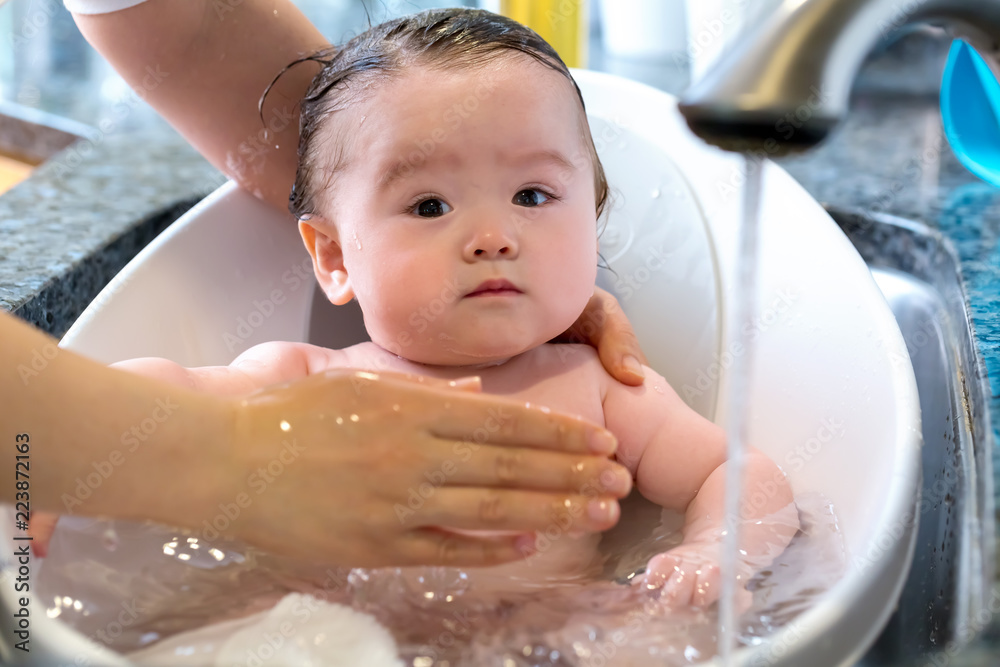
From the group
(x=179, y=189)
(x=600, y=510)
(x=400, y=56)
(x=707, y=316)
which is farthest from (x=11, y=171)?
(x=600, y=510)

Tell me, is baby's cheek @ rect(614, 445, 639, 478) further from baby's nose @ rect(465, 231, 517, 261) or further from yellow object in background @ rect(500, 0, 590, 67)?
yellow object in background @ rect(500, 0, 590, 67)

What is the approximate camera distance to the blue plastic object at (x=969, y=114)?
1.25 metres

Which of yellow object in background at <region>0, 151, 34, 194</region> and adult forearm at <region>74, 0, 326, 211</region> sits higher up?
adult forearm at <region>74, 0, 326, 211</region>

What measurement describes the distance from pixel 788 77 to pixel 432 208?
543mm

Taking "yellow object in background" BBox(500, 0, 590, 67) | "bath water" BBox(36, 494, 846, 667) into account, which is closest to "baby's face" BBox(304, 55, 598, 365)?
"bath water" BBox(36, 494, 846, 667)

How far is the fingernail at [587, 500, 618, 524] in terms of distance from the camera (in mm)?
650

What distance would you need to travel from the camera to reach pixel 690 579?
0.73 meters

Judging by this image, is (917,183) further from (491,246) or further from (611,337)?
(491,246)

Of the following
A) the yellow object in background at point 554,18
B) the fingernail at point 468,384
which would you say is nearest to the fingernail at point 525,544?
the fingernail at point 468,384

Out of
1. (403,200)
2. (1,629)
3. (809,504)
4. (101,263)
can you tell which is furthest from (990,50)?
(101,263)

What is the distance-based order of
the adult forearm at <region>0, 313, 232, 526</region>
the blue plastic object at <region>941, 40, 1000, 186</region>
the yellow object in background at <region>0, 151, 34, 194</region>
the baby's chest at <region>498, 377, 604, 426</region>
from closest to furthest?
1. the adult forearm at <region>0, 313, 232, 526</region>
2. the baby's chest at <region>498, 377, 604, 426</region>
3. the blue plastic object at <region>941, 40, 1000, 186</region>
4. the yellow object in background at <region>0, 151, 34, 194</region>

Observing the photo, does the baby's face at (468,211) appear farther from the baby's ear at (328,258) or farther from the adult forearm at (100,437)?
the adult forearm at (100,437)

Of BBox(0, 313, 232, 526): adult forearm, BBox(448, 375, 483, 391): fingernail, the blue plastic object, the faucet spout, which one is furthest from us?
the blue plastic object

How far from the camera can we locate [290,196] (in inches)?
45.6
